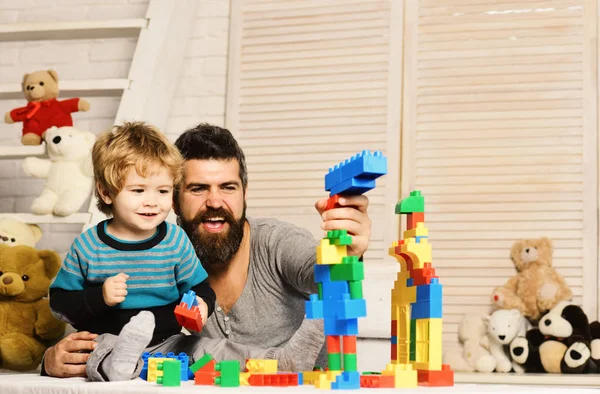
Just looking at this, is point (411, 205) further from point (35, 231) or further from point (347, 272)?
point (35, 231)

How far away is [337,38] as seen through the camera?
9.64 ft

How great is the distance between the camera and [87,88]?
8.61ft

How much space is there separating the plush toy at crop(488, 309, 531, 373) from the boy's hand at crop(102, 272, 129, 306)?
155 cm

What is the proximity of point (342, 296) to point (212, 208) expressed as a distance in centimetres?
91

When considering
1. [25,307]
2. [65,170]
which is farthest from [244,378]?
[65,170]

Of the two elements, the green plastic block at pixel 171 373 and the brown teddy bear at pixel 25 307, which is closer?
the green plastic block at pixel 171 373

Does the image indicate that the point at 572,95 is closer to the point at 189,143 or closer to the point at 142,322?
the point at 189,143

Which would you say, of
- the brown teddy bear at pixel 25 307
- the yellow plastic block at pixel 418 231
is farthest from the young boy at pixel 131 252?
the brown teddy bear at pixel 25 307

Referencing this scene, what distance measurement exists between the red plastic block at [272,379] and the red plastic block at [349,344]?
9 centimetres

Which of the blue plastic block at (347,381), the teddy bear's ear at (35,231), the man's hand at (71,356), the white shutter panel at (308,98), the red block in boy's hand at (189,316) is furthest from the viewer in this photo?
the white shutter panel at (308,98)

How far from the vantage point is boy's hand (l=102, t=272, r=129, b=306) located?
133 centimetres

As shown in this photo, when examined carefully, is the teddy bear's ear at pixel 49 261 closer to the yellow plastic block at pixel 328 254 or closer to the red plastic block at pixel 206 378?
the red plastic block at pixel 206 378

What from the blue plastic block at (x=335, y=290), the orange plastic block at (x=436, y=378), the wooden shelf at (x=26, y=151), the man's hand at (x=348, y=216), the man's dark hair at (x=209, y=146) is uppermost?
the wooden shelf at (x=26, y=151)

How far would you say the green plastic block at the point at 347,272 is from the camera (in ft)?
3.27
